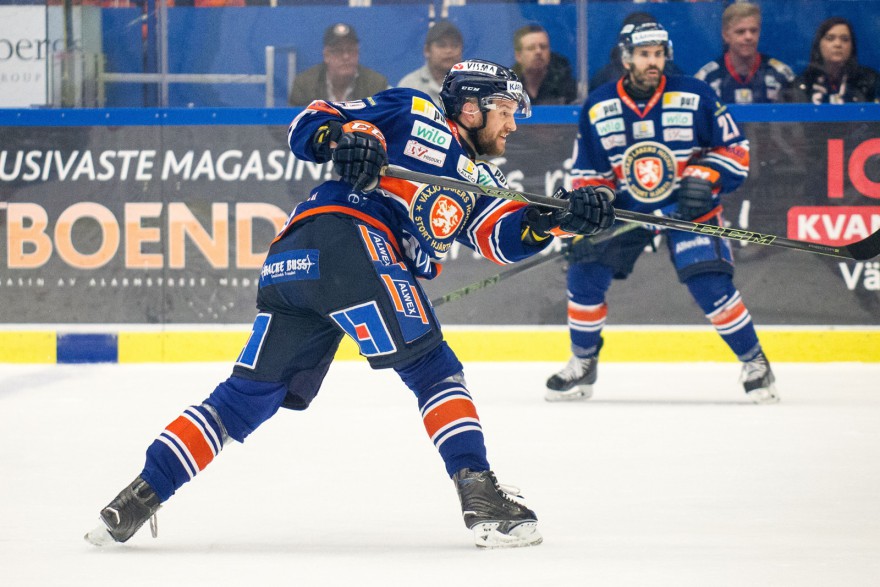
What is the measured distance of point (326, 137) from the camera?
2.72 meters

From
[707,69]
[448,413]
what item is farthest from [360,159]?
[707,69]

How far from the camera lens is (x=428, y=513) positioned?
2961mm

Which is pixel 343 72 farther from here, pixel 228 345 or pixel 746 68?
pixel 746 68

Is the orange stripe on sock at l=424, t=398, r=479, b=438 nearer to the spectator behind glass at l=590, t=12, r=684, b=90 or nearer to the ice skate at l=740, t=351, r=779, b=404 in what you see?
the ice skate at l=740, t=351, r=779, b=404

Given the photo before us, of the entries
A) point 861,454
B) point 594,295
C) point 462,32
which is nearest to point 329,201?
point 861,454

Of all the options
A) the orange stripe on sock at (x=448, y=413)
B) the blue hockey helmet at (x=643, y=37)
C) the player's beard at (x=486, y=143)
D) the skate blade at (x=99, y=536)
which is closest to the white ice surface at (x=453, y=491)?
the skate blade at (x=99, y=536)

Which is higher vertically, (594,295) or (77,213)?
(77,213)

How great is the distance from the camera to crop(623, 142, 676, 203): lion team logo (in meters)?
4.78

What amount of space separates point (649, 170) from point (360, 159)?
235cm

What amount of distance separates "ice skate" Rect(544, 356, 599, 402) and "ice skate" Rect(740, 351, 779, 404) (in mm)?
533

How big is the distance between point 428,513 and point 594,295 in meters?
2.07

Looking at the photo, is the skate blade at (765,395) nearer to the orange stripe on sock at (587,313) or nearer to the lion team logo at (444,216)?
the orange stripe on sock at (587,313)

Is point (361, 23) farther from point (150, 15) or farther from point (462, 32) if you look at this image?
point (150, 15)

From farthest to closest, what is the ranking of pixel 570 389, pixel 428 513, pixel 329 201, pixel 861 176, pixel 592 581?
pixel 861 176 < pixel 570 389 < pixel 428 513 < pixel 329 201 < pixel 592 581
